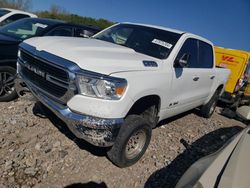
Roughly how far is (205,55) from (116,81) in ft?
10.8

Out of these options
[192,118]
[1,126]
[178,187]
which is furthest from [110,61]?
[192,118]

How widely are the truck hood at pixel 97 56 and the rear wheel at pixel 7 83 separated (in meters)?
1.21

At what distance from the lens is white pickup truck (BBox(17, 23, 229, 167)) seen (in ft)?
10.2

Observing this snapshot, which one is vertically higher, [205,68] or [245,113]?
[245,113]

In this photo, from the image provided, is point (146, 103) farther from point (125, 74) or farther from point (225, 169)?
point (225, 169)

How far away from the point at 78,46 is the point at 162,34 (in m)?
1.70

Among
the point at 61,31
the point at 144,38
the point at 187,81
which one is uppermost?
the point at 144,38

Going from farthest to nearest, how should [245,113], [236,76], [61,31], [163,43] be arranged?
1. [236,76]
2. [61,31]
3. [163,43]
4. [245,113]

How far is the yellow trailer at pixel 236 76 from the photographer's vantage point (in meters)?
9.30

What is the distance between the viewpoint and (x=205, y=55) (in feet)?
18.9

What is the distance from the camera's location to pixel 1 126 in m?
4.42

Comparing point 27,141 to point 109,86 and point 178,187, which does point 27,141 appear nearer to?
point 109,86

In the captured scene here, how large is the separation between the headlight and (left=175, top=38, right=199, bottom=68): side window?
1686 millimetres

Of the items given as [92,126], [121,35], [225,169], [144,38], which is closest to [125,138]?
[92,126]
